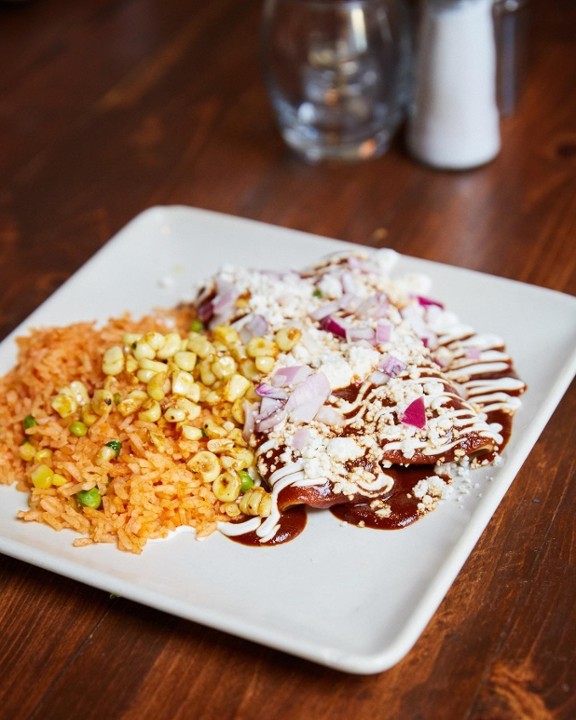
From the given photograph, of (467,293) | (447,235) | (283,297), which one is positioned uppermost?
(283,297)

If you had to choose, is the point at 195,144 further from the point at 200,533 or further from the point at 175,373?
the point at 200,533

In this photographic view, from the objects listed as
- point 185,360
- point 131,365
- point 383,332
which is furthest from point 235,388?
point 383,332

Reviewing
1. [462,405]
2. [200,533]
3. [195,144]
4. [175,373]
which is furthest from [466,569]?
[195,144]

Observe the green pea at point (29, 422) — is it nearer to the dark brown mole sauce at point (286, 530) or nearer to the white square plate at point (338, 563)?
the white square plate at point (338, 563)

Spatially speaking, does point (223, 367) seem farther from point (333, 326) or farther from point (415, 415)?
point (415, 415)

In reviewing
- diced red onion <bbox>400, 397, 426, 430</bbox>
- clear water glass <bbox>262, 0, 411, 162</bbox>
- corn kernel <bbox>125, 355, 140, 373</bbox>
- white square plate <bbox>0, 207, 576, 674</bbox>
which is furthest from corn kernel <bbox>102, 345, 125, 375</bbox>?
clear water glass <bbox>262, 0, 411, 162</bbox>

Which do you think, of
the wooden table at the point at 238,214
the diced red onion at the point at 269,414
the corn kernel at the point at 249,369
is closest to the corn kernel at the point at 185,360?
the corn kernel at the point at 249,369
